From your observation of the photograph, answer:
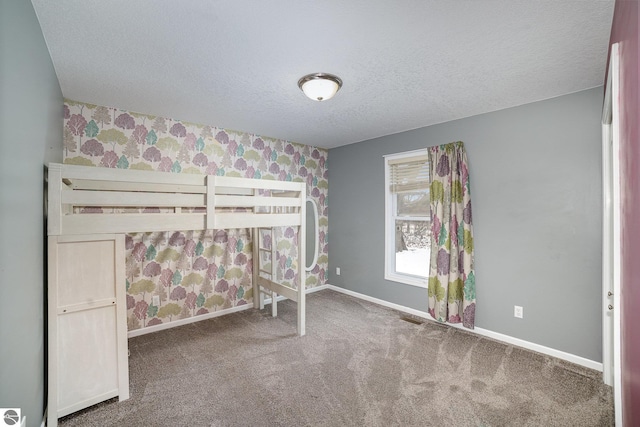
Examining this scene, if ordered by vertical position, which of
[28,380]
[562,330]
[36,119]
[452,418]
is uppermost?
[36,119]

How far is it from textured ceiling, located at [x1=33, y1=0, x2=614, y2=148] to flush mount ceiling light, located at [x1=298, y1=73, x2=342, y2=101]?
67 mm

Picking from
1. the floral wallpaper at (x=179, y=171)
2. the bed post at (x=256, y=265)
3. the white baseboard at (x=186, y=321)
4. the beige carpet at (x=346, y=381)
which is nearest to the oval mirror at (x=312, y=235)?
the floral wallpaper at (x=179, y=171)

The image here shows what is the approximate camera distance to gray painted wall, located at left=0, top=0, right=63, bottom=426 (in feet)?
4.01

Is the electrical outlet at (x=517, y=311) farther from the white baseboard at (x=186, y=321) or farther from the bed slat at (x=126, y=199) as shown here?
the bed slat at (x=126, y=199)

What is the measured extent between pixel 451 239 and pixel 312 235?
223cm

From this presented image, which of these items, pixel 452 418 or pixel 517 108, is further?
pixel 517 108

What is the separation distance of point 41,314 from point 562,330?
4.04 metres

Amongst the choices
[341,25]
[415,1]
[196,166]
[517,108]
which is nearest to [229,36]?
[341,25]

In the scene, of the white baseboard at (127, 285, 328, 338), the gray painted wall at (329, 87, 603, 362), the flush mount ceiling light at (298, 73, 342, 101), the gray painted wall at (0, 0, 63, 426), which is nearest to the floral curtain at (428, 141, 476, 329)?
the gray painted wall at (329, 87, 603, 362)

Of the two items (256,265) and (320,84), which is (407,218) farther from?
(320,84)

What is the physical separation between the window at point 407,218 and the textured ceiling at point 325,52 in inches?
37.4

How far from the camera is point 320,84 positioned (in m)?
2.27

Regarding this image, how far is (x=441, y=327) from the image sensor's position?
3.30 meters

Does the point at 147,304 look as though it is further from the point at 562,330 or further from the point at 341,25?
the point at 562,330
